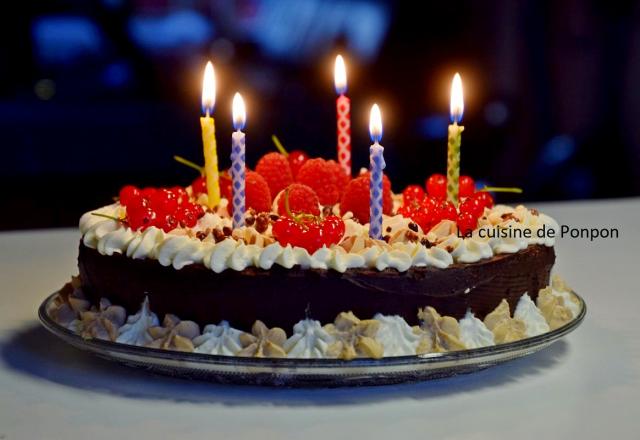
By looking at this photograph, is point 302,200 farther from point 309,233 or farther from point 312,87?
point 312,87

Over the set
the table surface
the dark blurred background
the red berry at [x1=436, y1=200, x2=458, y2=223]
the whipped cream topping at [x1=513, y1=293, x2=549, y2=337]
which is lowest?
the table surface

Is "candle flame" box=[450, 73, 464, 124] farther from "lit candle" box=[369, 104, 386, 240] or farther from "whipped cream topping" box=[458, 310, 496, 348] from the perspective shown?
"whipped cream topping" box=[458, 310, 496, 348]

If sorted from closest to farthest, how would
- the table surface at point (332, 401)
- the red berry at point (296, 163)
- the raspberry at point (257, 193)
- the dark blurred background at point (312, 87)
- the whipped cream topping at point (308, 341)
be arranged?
the table surface at point (332, 401) < the whipped cream topping at point (308, 341) < the raspberry at point (257, 193) < the red berry at point (296, 163) < the dark blurred background at point (312, 87)

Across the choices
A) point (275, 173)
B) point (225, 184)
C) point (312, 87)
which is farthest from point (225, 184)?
point (312, 87)

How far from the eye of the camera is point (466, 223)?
216cm

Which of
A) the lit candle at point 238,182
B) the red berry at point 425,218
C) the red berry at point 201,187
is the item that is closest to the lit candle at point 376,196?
the red berry at point 425,218

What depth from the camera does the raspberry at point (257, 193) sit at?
234 cm

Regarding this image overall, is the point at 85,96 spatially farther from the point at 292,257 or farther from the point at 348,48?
the point at 292,257

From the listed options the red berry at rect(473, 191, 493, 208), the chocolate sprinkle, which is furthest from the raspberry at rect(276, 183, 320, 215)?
the red berry at rect(473, 191, 493, 208)

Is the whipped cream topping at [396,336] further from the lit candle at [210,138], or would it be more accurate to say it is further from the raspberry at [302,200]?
the lit candle at [210,138]

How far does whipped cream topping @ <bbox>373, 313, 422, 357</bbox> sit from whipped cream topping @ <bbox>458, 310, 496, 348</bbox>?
0.09m

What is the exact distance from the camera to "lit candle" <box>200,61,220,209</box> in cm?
228

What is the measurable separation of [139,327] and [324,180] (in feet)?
1.96

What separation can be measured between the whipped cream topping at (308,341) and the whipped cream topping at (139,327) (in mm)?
262
